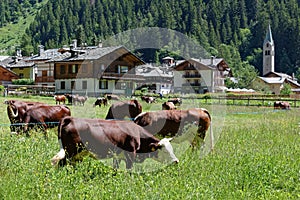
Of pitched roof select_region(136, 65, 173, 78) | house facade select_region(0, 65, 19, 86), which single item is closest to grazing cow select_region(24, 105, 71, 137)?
pitched roof select_region(136, 65, 173, 78)

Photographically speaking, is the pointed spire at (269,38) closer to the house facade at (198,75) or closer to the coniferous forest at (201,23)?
the coniferous forest at (201,23)

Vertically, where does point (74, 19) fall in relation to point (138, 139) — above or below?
above

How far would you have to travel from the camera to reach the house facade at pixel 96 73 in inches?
1961

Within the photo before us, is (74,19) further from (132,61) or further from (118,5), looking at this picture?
(132,61)

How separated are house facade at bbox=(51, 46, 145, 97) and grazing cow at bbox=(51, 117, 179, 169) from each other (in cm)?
4011

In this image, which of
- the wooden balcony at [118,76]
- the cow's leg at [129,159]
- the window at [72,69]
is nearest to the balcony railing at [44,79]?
the window at [72,69]

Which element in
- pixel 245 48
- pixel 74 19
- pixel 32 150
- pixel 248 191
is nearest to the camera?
pixel 248 191

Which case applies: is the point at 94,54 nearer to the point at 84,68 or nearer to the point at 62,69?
the point at 84,68

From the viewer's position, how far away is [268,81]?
108438 millimetres

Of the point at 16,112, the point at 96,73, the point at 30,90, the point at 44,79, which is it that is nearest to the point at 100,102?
the point at 16,112

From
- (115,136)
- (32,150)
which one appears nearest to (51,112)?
(32,150)

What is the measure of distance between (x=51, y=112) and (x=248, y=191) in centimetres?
715

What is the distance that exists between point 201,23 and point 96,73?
118 meters

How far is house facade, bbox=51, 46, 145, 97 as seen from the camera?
163 feet
